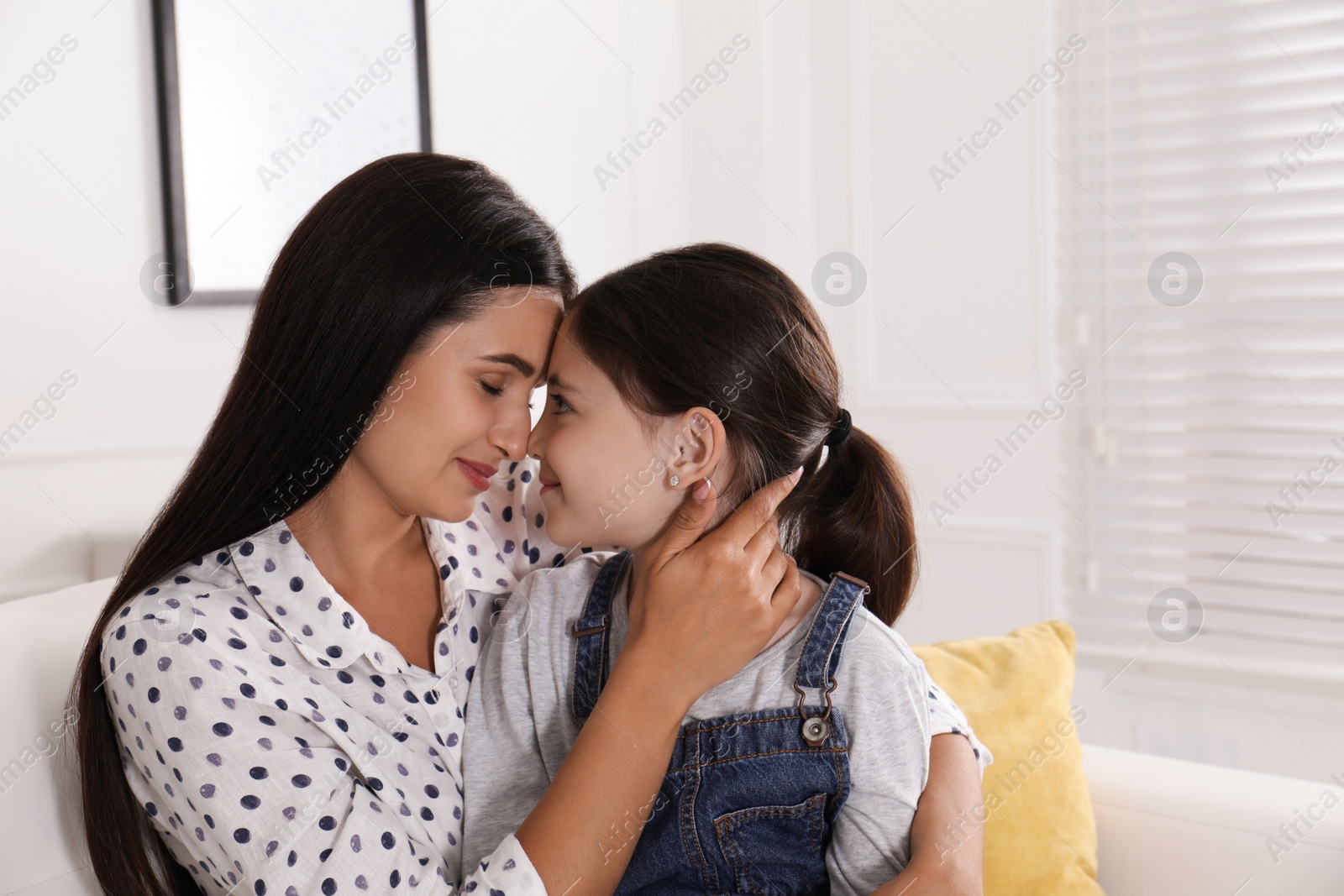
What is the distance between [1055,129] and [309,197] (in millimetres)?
1933

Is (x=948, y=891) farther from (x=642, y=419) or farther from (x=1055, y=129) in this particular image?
(x=1055, y=129)

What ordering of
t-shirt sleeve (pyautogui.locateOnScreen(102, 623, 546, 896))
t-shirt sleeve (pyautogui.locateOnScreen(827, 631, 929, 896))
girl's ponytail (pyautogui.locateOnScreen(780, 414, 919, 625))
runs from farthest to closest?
1. girl's ponytail (pyautogui.locateOnScreen(780, 414, 919, 625))
2. t-shirt sleeve (pyautogui.locateOnScreen(827, 631, 929, 896))
3. t-shirt sleeve (pyautogui.locateOnScreen(102, 623, 546, 896))

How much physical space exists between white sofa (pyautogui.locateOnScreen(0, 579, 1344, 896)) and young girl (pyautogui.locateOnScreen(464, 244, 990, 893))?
35cm

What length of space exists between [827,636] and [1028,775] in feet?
Result: 1.53

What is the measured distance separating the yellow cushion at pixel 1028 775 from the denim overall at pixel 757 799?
0.38 meters

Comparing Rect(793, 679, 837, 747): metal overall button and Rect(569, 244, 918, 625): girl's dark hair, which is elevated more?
Rect(569, 244, 918, 625): girl's dark hair

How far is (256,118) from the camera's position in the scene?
1.90 meters

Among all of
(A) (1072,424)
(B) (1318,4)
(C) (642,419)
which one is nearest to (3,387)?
(C) (642,419)

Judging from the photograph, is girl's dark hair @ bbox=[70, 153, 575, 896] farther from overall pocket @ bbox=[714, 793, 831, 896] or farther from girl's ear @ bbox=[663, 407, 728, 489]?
overall pocket @ bbox=[714, 793, 831, 896]

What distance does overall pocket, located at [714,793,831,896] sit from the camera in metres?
1.05

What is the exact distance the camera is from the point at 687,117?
3.21 meters

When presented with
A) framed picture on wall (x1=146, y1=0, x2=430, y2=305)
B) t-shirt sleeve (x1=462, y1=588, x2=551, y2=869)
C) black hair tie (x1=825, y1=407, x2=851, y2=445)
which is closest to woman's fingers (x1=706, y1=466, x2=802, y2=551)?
black hair tie (x1=825, y1=407, x2=851, y2=445)

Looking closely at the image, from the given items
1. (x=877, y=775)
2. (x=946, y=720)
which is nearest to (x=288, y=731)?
(x=877, y=775)

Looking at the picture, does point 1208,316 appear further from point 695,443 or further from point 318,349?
point 318,349
